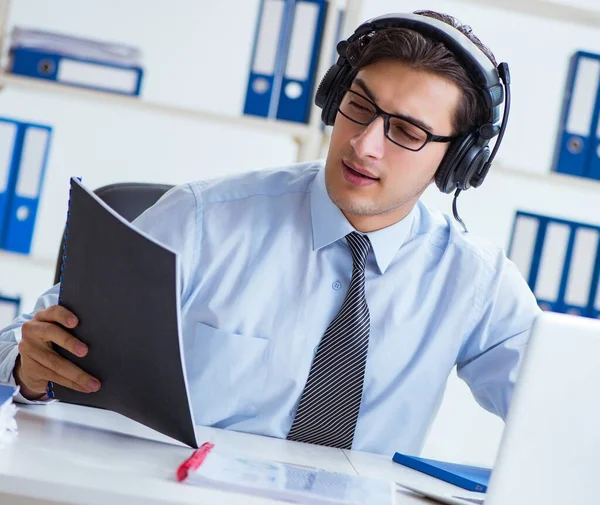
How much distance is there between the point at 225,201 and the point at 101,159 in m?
1.20

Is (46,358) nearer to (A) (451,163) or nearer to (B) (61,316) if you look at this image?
(B) (61,316)

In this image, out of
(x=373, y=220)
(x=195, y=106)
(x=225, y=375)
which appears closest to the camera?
(x=225, y=375)

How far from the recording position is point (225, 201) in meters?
1.44

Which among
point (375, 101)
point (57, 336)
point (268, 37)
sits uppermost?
point (268, 37)

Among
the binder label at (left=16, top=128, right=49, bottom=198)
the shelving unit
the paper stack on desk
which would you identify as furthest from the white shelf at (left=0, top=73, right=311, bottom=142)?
the paper stack on desk

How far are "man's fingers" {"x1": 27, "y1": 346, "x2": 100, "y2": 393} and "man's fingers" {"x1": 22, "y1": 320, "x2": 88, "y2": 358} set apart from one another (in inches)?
0.9

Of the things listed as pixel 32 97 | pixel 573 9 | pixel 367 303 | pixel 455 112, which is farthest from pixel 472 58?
pixel 32 97

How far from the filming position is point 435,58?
4.48ft

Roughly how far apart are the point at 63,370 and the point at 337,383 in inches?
19.1

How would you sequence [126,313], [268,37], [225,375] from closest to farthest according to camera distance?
[126,313], [225,375], [268,37]

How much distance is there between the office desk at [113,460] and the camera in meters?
0.73

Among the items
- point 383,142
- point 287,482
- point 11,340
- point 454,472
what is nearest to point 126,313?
point 287,482

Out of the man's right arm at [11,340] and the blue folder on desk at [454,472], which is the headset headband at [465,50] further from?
the man's right arm at [11,340]

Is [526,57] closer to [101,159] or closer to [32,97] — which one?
[101,159]
